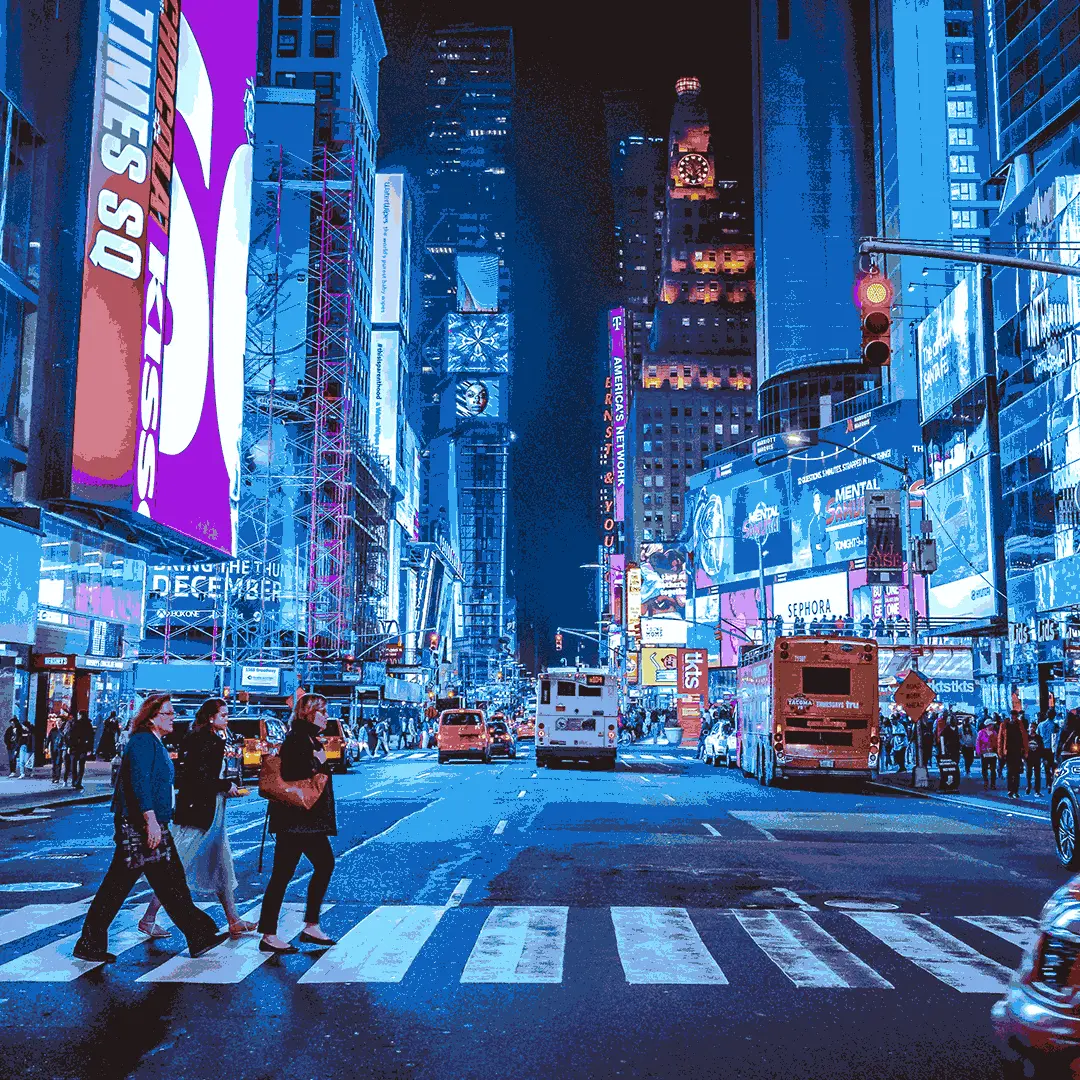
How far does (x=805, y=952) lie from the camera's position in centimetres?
945

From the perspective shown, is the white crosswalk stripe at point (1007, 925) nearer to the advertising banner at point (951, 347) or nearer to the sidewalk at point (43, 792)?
the sidewalk at point (43, 792)

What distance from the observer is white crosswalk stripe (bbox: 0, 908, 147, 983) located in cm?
830

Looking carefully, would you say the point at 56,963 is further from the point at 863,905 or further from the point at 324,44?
the point at 324,44

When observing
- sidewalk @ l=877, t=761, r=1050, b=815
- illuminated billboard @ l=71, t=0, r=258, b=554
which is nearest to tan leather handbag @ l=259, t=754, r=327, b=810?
sidewalk @ l=877, t=761, r=1050, b=815

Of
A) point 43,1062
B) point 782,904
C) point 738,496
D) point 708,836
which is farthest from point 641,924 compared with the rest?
point 738,496

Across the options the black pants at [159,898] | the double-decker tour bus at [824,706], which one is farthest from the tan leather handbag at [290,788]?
the double-decker tour bus at [824,706]

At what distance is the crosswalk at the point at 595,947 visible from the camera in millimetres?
8445

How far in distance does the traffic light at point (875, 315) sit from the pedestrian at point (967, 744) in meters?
26.9

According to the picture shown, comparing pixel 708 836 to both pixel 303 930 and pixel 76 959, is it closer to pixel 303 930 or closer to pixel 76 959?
pixel 303 930

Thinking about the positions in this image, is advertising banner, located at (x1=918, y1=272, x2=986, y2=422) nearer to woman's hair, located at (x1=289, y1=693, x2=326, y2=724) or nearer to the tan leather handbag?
woman's hair, located at (x1=289, y1=693, x2=326, y2=724)

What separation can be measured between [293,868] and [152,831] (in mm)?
1087

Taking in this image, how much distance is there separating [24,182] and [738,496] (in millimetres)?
85922

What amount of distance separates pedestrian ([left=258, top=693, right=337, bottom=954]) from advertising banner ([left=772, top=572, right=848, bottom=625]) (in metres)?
86.7

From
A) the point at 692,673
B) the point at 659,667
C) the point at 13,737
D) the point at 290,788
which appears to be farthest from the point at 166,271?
the point at 659,667
